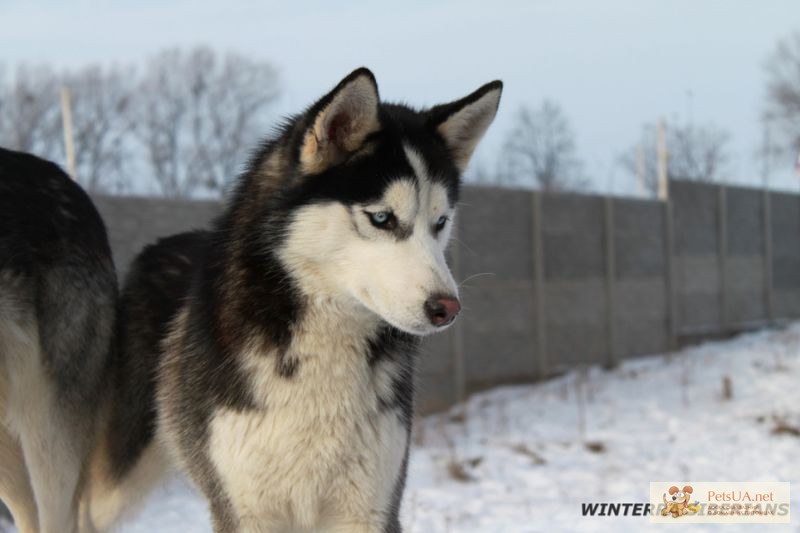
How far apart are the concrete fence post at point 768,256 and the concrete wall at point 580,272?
0.03m

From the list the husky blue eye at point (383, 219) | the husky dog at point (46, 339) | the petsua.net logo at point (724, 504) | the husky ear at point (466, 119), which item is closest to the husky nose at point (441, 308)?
the husky blue eye at point (383, 219)

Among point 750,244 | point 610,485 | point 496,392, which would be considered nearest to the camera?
point 610,485

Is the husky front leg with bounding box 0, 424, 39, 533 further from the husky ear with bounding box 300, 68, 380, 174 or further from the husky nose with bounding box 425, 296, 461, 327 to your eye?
the husky nose with bounding box 425, 296, 461, 327

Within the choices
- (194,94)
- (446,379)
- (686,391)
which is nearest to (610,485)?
(446,379)

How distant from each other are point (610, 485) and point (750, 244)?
11.9 m

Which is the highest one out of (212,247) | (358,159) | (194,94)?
(194,94)

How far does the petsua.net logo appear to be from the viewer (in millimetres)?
4727

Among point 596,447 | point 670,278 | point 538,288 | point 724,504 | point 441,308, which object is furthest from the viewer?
point 670,278

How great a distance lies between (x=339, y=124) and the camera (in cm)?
277

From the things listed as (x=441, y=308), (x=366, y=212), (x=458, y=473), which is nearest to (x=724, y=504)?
(x=458, y=473)

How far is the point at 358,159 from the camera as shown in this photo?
108 inches

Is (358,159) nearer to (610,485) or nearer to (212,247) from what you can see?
(212,247)

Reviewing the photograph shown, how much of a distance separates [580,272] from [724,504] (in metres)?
7.77

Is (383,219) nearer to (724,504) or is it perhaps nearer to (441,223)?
(441,223)
